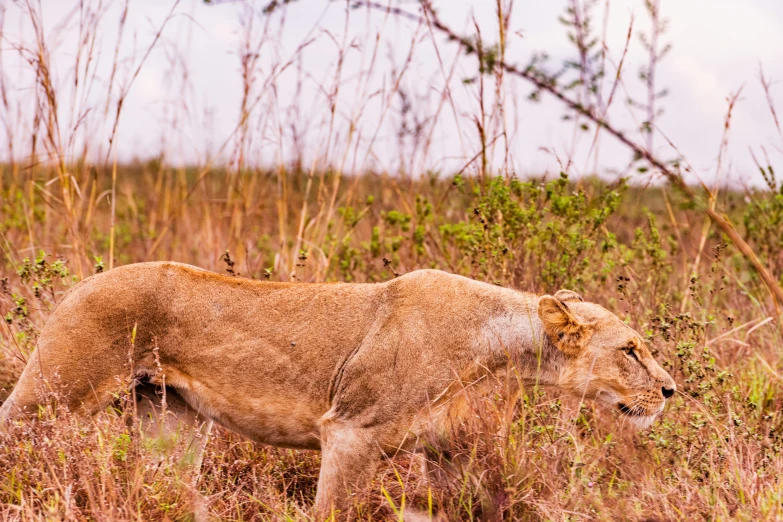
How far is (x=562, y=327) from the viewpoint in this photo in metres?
4.14

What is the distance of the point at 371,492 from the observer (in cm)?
429

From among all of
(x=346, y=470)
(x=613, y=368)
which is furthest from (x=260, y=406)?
(x=613, y=368)

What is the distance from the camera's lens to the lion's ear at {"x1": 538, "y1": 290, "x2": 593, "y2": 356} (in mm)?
4102

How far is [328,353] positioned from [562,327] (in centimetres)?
112

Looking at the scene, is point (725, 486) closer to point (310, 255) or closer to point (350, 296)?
point (350, 296)

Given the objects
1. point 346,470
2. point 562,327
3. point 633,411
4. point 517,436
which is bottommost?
point 346,470

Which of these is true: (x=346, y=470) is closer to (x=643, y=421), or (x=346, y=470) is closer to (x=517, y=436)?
(x=517, y=436)

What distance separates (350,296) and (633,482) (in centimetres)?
160

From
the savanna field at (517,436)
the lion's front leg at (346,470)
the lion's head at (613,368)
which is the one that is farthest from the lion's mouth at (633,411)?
the lion's front leg at (346,470)

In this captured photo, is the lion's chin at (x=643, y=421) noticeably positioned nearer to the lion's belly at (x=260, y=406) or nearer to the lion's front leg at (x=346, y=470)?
the lion's front leg at (x=346, y=470)

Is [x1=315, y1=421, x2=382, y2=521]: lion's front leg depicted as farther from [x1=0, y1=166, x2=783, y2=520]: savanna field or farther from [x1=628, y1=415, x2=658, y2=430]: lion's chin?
[x1=628, y1=415, x2=658, y2=430]: lion's chin

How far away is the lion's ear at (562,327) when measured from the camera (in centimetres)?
410

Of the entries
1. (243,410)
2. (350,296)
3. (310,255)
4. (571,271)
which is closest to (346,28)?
(310,255)

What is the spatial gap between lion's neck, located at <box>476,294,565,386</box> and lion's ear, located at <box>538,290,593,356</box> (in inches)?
2.9
